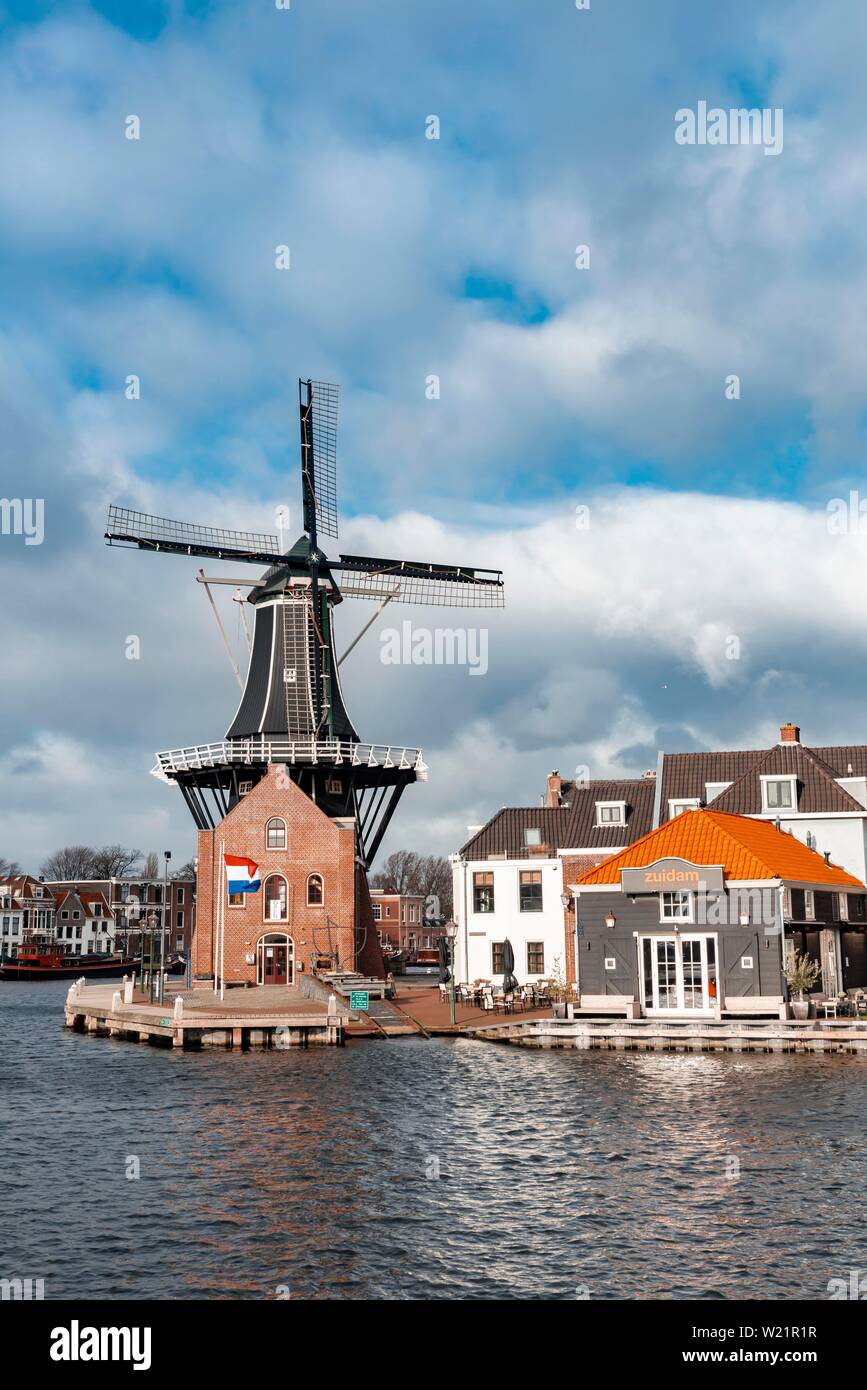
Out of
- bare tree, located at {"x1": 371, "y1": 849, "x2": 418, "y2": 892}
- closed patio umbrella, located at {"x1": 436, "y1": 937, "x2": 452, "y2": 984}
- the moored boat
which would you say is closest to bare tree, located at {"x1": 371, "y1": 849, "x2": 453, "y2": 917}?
bare tree, located at {"x1": 371, "y1": 849, "x2": 418, "y2": 892}

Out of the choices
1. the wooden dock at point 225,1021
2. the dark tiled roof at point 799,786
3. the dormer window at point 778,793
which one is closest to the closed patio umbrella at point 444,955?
the wooden dock at point 225,1021

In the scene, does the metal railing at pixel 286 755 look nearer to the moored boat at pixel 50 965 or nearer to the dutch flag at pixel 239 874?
the dutch flag at pixel 239 874

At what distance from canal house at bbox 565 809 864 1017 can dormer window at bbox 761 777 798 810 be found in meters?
9.87

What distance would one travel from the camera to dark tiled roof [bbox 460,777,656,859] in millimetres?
58281

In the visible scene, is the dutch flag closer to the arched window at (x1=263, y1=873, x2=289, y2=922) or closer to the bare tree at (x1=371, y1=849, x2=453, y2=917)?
the arched window at (x1=263, y1=873, x2=289, y2=922)

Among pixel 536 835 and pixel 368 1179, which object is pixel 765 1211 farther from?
pixel 536 835

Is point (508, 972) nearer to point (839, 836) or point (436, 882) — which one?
point (839, 836)

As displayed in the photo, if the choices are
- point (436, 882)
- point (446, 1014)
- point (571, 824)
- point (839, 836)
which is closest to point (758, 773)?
point (839, 836)

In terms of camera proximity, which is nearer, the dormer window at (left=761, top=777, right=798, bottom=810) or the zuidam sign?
the zuidam sign

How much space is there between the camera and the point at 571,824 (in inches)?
2341

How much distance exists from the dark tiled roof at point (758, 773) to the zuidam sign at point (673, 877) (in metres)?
14.3

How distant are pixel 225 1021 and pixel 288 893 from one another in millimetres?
16734

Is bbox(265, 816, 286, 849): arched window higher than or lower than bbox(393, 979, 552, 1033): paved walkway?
higher
